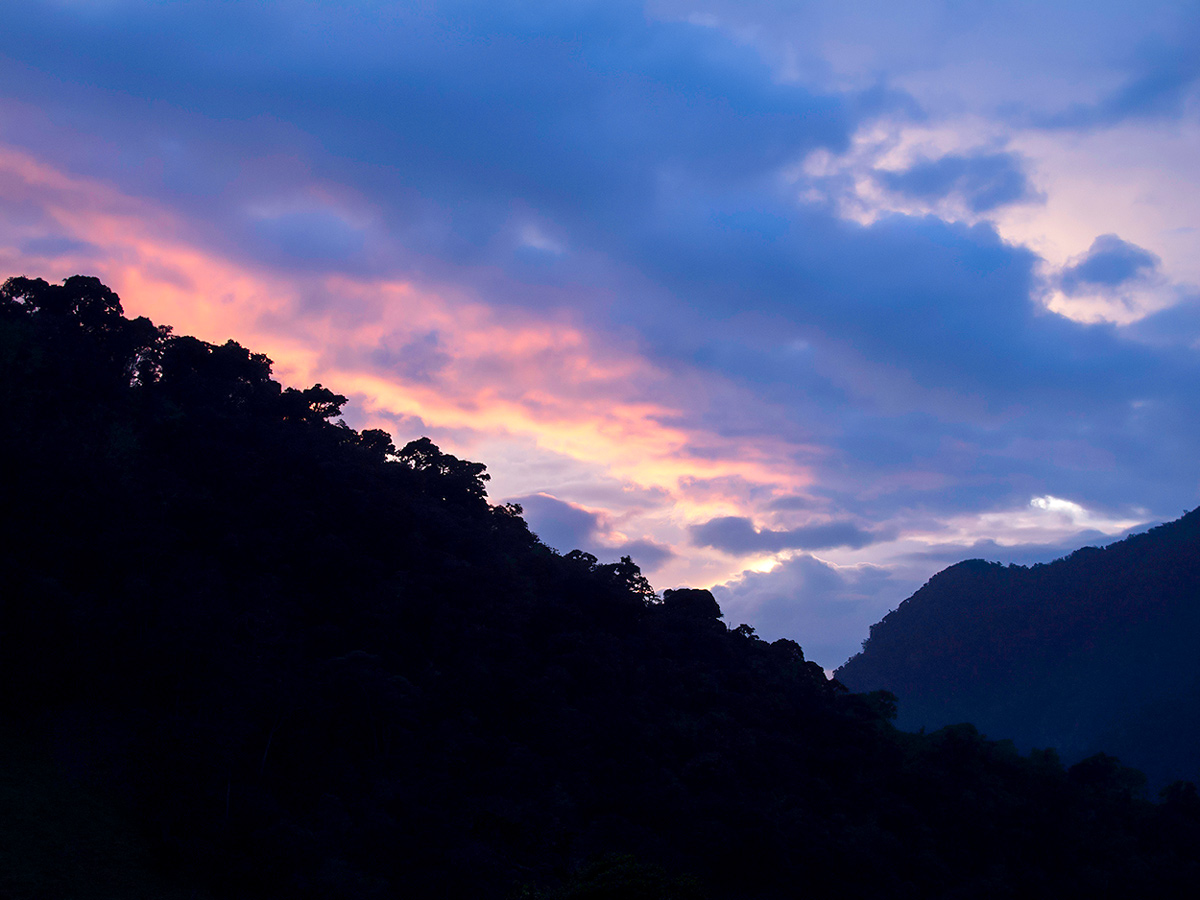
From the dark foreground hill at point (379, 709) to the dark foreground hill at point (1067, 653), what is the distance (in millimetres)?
60120

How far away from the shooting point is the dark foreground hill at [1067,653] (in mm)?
102625

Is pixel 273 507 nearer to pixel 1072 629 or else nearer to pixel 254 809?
pixel 254 809

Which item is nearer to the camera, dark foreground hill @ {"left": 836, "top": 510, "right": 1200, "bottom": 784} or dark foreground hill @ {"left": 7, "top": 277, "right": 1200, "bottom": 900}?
dark foreground hill @ {"left": 7, "top": 277, "right": 1200, "bottom": 900}

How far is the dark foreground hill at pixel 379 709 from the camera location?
96.6ft

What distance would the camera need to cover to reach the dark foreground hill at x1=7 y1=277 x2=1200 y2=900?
29.5 m

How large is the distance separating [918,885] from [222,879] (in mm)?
29874

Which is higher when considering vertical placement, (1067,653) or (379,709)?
(1067,653)

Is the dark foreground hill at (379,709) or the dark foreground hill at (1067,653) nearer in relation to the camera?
the dark foreground hill at (379,709)

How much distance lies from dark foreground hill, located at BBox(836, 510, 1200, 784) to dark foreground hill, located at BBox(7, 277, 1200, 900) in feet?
197

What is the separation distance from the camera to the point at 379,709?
36188 mm

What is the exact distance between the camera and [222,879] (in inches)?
1070

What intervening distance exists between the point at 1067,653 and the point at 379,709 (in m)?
113

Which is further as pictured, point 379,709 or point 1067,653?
point 1067,653

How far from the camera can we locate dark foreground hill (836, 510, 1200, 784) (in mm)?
102625
